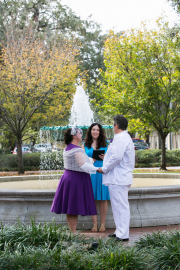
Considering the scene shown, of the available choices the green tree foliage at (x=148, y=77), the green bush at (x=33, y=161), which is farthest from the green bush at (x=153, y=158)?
the green bush at (x=33, y=161)

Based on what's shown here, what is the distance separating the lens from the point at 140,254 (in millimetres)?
3861

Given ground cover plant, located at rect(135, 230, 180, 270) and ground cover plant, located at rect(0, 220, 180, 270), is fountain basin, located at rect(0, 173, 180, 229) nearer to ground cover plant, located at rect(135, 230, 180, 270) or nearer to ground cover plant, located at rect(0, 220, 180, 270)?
ground cover plant, located at rect(0, 220, 180, 270)

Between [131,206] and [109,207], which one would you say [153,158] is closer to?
[131,206]

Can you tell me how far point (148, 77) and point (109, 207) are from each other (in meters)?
12.5

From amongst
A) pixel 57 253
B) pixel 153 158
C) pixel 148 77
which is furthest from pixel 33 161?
pixel 57 253

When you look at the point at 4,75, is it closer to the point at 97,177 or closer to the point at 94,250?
the point at 97,177

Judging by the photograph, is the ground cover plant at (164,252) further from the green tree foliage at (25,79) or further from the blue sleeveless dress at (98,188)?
the green tree foliage at (25,79)

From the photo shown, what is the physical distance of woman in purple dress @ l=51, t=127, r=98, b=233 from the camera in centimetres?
504

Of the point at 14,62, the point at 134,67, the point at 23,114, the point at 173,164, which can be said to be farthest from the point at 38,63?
the point at 173,164

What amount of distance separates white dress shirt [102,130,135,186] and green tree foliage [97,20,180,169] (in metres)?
12.6

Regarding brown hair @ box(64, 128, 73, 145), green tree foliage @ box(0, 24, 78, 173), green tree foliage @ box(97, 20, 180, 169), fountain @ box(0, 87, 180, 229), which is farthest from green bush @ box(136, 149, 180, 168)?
brown hair @ box(64, 128, 73, 145)

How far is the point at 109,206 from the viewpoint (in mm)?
6160

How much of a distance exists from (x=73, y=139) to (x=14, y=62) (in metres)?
15.0

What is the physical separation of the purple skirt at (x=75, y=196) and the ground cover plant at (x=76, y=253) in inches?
23.9
